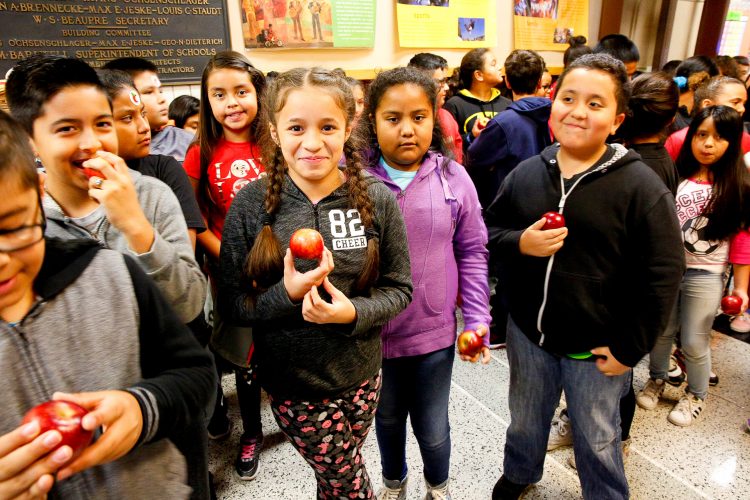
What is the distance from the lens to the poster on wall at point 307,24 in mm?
3736

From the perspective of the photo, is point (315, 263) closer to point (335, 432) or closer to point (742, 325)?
point (335, 432)

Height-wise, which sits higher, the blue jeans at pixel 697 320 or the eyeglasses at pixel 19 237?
the eyeglasses at pixel 19 237

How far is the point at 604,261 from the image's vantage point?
53.3 inches

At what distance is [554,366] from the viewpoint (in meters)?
1.54

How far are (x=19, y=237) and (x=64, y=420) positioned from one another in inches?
10.6

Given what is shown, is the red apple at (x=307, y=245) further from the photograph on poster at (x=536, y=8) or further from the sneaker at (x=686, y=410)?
the photograph on poster at (x=536, y=8)

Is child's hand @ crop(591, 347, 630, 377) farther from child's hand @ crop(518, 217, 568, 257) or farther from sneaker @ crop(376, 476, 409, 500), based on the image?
sneaker @ crop(376, 476, 409, 500)

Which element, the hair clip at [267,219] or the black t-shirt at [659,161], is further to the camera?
the black t-shirt at [659,161]

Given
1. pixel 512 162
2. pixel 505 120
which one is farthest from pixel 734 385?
pixel 505 120

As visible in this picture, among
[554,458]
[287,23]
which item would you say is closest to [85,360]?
[554,458]

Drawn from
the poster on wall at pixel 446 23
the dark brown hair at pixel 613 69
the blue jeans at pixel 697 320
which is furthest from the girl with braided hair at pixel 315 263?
the poster on wall at pixel 446 23

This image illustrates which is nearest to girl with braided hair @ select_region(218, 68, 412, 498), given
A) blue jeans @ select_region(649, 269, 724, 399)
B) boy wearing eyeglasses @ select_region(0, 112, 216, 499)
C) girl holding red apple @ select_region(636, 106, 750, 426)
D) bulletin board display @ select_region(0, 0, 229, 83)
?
boy wearing eyeglasses @ select_region(0, 112, 216, 499)

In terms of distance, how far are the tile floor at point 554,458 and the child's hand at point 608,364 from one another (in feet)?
2.69

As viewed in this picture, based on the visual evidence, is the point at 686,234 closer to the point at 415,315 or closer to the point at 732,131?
the point at 732,131
